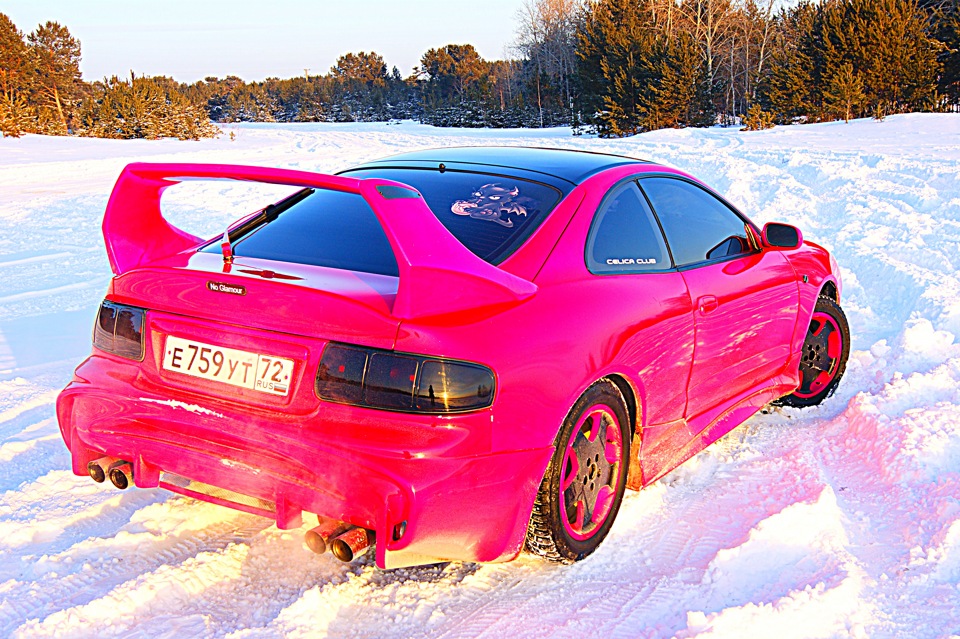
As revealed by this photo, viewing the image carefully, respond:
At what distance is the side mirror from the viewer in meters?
4.34

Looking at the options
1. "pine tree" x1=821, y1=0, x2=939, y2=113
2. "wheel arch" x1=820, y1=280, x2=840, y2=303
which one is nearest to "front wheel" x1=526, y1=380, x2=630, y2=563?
"wheel arch" x1=820, y1=280, x2=840, y2=303

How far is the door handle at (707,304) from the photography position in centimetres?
372

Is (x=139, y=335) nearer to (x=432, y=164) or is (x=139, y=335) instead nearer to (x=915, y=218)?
(x=432, y=164)

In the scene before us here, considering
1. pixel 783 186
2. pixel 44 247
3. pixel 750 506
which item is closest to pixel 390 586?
pixel 750 506

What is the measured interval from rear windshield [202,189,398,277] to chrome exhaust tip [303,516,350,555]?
2.77 ft

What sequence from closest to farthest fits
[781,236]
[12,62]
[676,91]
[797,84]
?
[781,236], [797,84], [676,91], [12,62]

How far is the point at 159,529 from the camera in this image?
329cm

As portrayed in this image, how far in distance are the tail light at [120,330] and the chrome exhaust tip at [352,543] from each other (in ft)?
3.21

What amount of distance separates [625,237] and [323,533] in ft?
5.55

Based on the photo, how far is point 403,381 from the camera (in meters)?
2.53

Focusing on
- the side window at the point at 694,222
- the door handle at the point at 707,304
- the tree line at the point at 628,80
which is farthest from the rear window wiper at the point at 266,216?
the tree line at the point at 628,80

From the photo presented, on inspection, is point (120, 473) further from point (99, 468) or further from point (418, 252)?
point (418, 252)

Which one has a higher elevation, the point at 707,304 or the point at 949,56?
the point at 949,56

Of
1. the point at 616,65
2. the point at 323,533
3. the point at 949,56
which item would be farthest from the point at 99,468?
the point at 616,65
